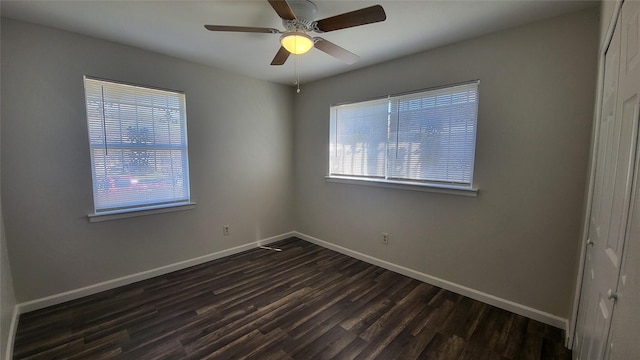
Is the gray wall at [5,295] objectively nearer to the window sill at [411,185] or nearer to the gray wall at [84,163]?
the gray wall at [84,163]

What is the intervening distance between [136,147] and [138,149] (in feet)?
0.09

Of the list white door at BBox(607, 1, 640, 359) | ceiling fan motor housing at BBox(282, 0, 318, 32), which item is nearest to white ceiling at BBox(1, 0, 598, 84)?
ceiling fan motor housing at BBox(282, 0, 318, 32)

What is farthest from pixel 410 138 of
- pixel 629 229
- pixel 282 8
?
pixel 629 229

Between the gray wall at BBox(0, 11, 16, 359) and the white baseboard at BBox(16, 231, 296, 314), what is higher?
the gray wall at BBox(0, 11, 16, 359)

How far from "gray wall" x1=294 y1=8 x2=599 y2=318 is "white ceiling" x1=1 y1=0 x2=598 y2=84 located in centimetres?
21

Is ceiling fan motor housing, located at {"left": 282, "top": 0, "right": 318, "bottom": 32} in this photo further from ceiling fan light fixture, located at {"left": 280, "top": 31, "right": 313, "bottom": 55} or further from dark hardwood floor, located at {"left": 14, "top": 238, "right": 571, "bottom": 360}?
dark hardwood floor, located at {"left": 14, "top": 238, "right": 571, "bottom": 360}

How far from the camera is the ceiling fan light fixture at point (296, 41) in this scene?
173 cm

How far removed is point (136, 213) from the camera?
8.70 feet

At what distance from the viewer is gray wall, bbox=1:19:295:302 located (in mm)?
2074

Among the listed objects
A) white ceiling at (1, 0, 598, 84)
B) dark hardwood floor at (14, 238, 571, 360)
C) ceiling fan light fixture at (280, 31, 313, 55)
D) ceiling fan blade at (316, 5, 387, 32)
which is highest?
white ceiling at (1, 0, 598, 84)

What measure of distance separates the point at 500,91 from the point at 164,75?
3.32 m

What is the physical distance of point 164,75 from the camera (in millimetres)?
2750

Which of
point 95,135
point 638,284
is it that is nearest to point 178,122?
point 95,135

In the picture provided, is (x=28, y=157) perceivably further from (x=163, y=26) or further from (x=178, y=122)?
(x=163, y=26)
